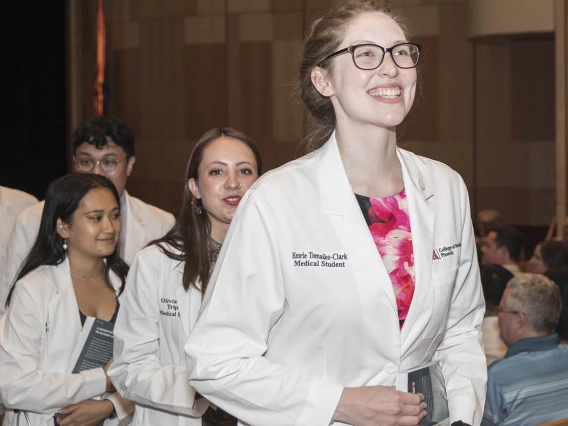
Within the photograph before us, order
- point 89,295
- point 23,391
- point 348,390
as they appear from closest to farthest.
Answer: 1. point 348,390
2. point 23,391
3. point 89,295

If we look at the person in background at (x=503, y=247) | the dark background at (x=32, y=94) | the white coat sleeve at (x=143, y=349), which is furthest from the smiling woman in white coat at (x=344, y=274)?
the dark background at (x=32, y=94)

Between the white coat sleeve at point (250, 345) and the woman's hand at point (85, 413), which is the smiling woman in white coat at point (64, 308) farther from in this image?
the white coat sleeve at point (250, 345)

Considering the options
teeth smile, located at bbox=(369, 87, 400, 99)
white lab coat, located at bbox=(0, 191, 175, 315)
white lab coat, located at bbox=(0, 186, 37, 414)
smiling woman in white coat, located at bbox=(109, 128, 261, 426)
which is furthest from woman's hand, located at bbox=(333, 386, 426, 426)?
white lab coat, located at bbox=(0, 186, 37, 414)

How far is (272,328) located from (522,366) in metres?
2.07

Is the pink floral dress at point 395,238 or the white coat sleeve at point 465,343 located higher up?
the pink floral dress at point 395,238

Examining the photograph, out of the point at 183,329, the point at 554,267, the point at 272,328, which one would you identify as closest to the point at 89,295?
the point at 183,329

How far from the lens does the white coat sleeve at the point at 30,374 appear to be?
353 cm

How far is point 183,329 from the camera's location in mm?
3234

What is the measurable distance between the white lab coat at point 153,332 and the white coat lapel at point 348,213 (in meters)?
1.10

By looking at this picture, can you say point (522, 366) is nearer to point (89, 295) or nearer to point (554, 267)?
point (89, 295)

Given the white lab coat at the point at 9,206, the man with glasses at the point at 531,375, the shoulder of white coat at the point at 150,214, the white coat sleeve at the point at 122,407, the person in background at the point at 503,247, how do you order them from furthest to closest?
the person in background at the point at 503,247
the white lab coat at the point at 9,206
the shoulder of white coat at the point at 150,214
the man with glasses at the point at 531,375
the white coat sleeve at the point at 122,407

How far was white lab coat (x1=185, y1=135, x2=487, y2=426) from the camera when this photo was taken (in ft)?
6.92

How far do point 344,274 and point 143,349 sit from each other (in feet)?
4.36

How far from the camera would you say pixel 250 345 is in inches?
84.3
